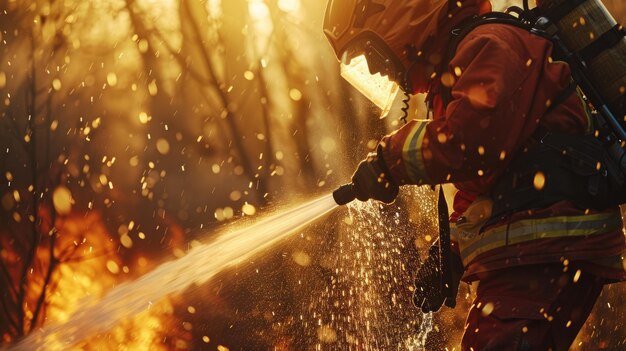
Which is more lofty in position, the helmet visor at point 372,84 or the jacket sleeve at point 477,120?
the jacket sleeve at point 477,120

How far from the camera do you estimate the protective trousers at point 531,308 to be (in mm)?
1557

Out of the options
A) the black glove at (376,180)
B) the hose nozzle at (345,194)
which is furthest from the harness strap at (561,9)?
the hose nozzle at (345,194)

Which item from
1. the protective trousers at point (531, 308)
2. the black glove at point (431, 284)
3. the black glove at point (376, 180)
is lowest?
the black glove at point (431, 284)

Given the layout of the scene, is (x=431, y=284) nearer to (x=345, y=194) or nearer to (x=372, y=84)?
(x=345, y=194)

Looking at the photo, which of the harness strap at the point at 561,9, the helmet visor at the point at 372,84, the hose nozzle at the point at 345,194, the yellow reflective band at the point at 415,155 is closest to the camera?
the yellow reflective band at the point at 415,155

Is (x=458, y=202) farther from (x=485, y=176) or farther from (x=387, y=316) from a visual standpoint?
(x=387, y=316)

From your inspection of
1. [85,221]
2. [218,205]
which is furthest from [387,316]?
[85,221]

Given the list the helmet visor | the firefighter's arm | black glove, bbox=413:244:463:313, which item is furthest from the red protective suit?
the helmet visor

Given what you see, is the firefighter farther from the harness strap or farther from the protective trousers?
the harness strap

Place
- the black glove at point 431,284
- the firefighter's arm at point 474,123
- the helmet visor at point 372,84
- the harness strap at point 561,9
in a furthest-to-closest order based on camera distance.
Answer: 1. the helmet visor at point 372,84
2. the black glove at point 431,284
3. the harness strap at point 561,9
4. the firefighter's arm at point 474,123

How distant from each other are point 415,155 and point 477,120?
22 centimetres

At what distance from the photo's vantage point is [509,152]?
5.22 feet

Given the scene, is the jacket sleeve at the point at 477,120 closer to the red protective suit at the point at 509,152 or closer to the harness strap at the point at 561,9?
the red protective suit at the point at 509,152

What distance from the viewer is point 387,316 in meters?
5.46
